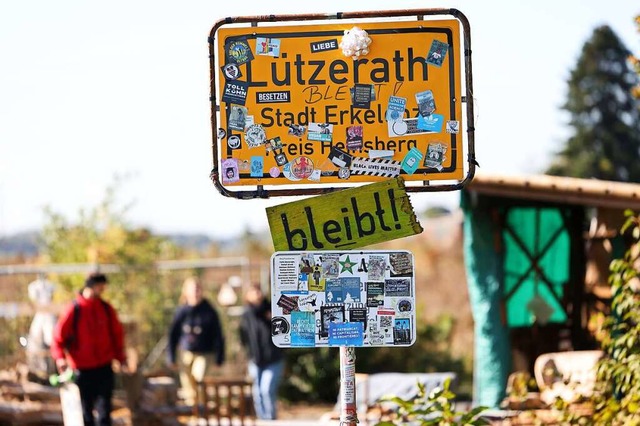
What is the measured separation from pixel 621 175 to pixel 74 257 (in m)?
30.9

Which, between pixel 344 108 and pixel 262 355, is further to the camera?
pixel 262 355

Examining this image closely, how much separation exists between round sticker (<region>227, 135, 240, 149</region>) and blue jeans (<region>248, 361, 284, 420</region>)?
8.81 metres

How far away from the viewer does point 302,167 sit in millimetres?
5043

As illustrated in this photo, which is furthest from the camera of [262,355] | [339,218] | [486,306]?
[262,355]

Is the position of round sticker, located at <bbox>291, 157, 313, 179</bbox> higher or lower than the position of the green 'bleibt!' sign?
higher

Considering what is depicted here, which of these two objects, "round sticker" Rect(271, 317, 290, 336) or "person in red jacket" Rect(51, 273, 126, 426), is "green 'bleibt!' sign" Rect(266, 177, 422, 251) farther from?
"person in red jacket" Rect(51, 273, 126, 426)

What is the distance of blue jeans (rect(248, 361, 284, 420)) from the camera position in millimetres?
13617

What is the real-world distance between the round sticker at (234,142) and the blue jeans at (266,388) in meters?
8.81

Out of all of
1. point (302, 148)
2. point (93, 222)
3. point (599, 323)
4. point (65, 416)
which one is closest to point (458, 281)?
point (93, 222)

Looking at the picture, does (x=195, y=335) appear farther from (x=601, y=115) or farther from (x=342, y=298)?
(x=601, y=115)

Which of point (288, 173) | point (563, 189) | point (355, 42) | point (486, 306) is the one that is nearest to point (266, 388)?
point (486, 306)

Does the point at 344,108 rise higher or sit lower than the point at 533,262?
higher

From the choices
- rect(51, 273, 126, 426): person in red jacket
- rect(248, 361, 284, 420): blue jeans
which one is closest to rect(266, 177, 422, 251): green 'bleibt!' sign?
rect(51, 273, 126, 426): person in red jacket

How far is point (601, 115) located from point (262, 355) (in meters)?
36.9
